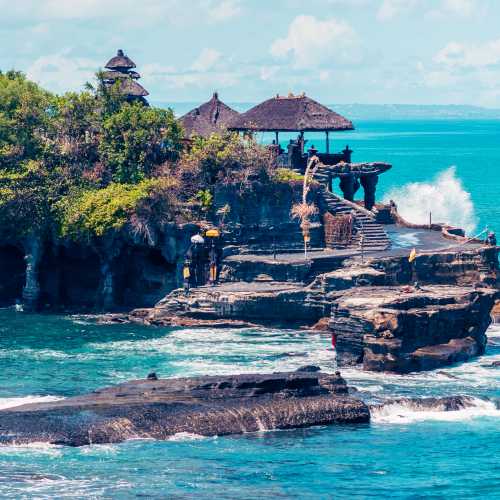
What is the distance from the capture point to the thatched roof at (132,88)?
283ft

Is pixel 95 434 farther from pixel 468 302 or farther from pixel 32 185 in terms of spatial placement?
pixel 32 185

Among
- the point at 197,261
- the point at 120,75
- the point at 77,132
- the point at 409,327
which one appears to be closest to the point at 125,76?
the point at 120,75

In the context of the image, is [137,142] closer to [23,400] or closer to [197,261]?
[197,261]

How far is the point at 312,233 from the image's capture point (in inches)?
2886

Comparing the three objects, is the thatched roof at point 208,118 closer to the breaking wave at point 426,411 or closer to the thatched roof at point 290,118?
the thatched roof at point 290,118

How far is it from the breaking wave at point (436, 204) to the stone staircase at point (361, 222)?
3662cm

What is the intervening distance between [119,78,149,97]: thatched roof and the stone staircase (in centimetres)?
1767

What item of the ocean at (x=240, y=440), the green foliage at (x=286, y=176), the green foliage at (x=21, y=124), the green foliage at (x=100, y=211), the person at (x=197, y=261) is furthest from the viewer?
the green foliage at (x=21, y=124)

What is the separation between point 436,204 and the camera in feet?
399

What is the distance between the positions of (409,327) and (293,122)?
902 inches

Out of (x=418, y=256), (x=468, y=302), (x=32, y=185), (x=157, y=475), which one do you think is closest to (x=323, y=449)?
(x=157, y=475)

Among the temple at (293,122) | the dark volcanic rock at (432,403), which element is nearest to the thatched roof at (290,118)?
the temple at (293,122)

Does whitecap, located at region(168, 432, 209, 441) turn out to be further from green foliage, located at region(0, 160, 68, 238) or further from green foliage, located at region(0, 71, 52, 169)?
green foliage, located at region(0, 71, 52, 169)

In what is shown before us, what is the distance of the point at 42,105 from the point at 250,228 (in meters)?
14.9
